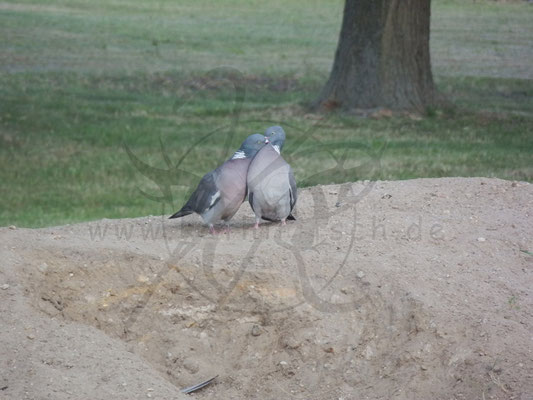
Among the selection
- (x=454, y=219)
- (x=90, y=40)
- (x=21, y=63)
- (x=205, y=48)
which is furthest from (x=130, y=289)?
(x=90, y=40)

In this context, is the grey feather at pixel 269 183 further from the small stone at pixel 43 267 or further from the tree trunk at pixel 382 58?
the tree trunk at pixel 382 58

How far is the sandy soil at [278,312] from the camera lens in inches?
177

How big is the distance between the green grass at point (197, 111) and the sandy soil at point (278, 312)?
2.58m

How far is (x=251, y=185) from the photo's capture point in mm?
5586

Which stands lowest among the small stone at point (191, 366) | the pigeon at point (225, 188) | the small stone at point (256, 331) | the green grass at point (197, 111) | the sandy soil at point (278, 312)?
the green grass at point (197, 111)

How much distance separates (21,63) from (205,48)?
462 cm

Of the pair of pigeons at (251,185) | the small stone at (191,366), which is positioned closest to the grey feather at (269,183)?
the pair of pigeons at (251,185)

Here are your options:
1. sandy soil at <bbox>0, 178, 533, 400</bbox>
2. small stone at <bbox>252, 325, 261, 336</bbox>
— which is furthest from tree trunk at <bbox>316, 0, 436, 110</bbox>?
small stone at <bbox>252, 325, 261, 336</bbox>

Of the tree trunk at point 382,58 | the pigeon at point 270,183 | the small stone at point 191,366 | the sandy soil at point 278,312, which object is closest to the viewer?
the sandy soil at point 278,312

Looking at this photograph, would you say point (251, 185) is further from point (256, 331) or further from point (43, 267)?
point (43, 267)

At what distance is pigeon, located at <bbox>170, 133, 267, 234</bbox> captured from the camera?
561cm

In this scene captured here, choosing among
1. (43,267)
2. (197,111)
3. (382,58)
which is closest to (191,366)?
(43,267)

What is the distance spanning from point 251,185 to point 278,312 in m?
0.87

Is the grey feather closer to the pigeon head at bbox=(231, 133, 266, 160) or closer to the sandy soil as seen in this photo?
the pigeon head at bbox=(231, 133, 266, 160)
